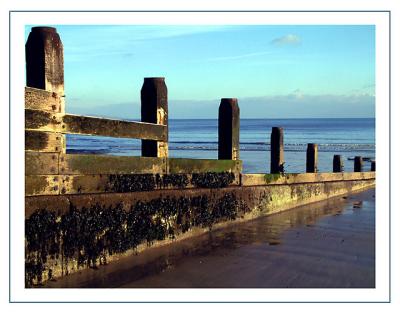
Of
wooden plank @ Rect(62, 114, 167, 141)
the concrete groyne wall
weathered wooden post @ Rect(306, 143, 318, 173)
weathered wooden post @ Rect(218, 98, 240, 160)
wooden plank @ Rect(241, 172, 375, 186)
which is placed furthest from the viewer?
weathered wooden post @ Rect(306, 143, 318, 173)

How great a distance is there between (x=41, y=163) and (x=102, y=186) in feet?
2.50

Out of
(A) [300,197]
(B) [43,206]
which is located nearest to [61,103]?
(B) [43,206]

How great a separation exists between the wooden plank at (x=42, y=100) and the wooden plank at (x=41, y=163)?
1.29 ft

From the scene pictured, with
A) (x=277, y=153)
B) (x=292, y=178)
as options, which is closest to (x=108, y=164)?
(x=292, y=178)

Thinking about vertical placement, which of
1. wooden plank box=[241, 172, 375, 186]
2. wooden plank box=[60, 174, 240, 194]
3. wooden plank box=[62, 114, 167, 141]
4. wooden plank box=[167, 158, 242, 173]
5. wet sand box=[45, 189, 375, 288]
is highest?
wooden plank box=[62, 114, 167, 141]

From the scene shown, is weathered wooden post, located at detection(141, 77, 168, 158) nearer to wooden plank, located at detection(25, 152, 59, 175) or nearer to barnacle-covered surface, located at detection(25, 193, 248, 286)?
barnacle-covered surface, located at detection(25, 193, 248, 286)

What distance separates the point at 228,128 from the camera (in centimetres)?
745

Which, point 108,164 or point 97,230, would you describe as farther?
point 108,164

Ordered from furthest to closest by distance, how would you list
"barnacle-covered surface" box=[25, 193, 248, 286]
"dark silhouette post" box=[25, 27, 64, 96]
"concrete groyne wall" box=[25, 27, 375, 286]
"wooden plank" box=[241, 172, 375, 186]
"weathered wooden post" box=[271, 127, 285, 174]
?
"weathered wooden post" box=[271, 127, 285, 174], "wooden plank" box=[241, 172, 375, 186], "dark silhouette post" box=[25, 27, 64, 96], "concrete groyne wall" box=[25, 27, 375, 286], "barnacle-covered surface" box=[25, 193, 248, 286]

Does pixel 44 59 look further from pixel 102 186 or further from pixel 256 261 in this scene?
pixel 256 261

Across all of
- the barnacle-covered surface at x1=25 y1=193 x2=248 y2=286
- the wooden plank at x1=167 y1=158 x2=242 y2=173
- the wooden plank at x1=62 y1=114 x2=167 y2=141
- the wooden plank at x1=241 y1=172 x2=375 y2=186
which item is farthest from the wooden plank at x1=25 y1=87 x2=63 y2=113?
the wooden plank at x1=241 y1=172 x2=375 y2=186

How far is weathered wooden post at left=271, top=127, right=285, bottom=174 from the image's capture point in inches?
387
